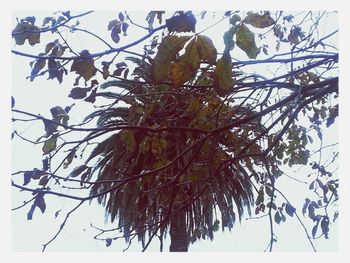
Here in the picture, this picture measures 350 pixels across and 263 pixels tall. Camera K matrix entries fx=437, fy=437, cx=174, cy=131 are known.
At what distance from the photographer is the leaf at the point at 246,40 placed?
566 mm

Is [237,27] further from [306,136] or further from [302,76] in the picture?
[306,136]

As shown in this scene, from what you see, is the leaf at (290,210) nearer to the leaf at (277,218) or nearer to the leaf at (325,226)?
the leaf at (277,218)

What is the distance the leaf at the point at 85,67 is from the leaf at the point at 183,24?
275 millimetres

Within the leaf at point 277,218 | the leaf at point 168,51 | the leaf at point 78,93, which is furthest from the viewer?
the leaf at point 277,218

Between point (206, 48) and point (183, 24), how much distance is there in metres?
0.06

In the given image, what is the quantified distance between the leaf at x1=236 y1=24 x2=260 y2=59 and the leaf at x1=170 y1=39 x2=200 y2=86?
6 centimetres

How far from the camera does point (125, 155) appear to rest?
1.48 meters

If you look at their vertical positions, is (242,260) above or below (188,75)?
below

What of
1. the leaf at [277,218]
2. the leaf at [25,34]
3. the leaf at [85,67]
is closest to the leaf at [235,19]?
the leaf at [85,67]

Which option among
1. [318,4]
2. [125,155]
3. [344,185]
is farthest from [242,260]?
[125,155]

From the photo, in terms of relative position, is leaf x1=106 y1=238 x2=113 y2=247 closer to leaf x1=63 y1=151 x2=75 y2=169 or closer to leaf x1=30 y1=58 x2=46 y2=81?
leaf x1=63 y1=151 x2=75 y2=169

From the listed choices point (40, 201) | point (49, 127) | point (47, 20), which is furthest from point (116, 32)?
point (40, 201)

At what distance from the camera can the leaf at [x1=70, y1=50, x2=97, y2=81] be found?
33.1 inches

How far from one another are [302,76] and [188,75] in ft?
1.98
